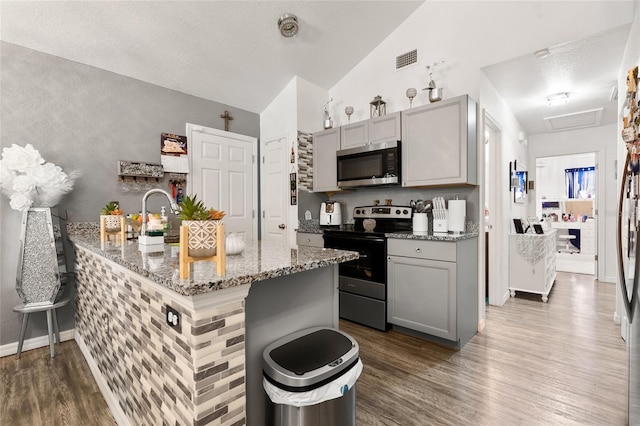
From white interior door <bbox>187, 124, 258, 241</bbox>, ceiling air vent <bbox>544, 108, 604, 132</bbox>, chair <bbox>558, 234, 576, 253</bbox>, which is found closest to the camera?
white interior door <bbox>187, 124, 258, 241</bbox>

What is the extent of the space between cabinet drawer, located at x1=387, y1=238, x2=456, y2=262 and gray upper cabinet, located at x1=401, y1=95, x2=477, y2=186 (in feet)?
2.02

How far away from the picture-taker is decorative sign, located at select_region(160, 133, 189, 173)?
3.35 metres

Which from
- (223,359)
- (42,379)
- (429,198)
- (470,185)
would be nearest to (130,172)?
(42,379)

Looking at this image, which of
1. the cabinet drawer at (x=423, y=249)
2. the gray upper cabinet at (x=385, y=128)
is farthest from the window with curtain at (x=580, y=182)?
the cabinet drawer at (x=423, y=249)

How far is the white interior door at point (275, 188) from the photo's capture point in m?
3.92

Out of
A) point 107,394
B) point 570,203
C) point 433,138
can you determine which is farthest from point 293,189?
point 570,203

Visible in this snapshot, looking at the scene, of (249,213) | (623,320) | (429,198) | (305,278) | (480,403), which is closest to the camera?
(305,278)

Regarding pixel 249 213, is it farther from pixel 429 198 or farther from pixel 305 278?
pixel 305 278

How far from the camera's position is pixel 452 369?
2.21 m

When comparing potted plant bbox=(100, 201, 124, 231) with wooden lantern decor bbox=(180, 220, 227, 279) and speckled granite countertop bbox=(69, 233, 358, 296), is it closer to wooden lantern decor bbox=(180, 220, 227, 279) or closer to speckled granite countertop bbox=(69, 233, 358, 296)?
speckled granite countertop bbox=(69, 233, 358, 296)

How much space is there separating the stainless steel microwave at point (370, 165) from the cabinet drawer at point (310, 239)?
2.24 feet

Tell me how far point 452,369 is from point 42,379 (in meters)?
2.95

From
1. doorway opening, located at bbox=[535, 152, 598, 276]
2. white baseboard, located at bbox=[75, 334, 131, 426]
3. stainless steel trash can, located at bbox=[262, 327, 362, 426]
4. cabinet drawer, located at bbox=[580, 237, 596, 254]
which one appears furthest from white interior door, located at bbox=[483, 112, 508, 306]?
cabinet drawer, located at bbox=[580, 237, 596, 254]

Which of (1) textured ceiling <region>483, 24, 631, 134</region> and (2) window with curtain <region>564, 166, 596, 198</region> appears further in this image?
(2) window with curtain <region>564, 166, 596, 198</region>
